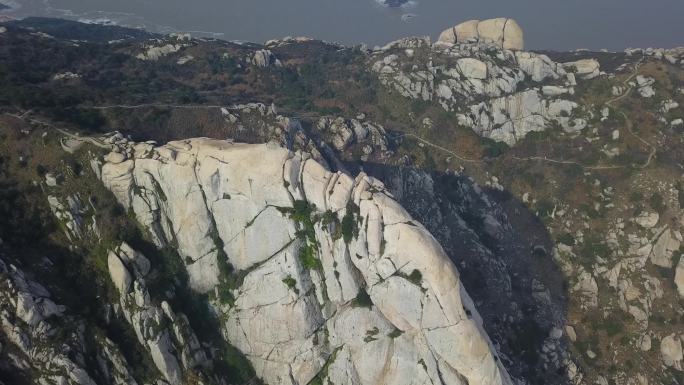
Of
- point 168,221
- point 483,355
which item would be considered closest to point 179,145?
point 168,221

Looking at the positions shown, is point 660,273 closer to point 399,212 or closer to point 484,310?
point 484,310

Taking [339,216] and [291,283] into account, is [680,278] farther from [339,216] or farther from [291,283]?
[291,283]

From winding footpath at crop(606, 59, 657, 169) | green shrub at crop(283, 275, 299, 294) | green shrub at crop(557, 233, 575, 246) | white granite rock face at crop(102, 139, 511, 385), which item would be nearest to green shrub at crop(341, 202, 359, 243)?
white granite rock face at crop(102, 139, 511, 385)

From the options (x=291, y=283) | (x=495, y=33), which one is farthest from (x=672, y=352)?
(x=495, y=33)

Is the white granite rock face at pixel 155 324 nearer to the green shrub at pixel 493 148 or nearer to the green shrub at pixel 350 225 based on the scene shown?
the green shrub at pixel 350 225

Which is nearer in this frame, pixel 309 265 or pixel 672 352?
pixel 309 265

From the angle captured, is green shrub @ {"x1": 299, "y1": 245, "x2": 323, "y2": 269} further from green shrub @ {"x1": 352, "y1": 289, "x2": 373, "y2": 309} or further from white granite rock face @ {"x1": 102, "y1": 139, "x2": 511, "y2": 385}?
green shrub @ {"x1": 352, "y1": 289, "x2": 373, "y2": 309}
